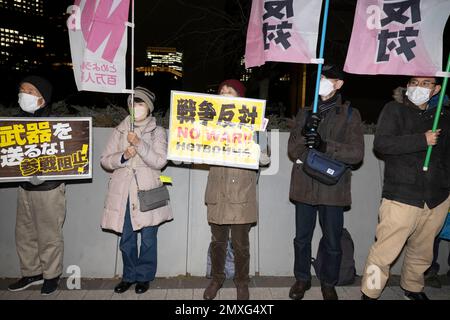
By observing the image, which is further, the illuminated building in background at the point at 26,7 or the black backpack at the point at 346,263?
the illuminated building in background at the point at 26,7

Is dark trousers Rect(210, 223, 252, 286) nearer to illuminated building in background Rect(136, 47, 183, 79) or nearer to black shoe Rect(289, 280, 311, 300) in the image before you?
black shoe Rect(289, 280, 311, 300)

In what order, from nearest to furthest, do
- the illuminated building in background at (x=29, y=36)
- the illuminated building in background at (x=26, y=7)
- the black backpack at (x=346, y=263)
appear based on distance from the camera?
the black backpack at (x=346, y=263) → the illuminated building in background at (x=29, y=36) → the illuminated building in background at (x=26, y=7)

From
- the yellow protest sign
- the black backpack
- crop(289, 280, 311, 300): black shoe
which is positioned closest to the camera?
the yellow protest sign

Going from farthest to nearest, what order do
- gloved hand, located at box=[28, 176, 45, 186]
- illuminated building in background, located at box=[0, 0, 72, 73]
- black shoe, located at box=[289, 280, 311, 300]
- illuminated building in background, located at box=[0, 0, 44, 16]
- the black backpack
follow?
illuminated building in background, located at box=[0, 0, 44, 16]
illuminated building in background, located at box=[0, 0, 72, 73]
the black backpack
black shoe, located at box=[289, 280, 311, 300]
gloved hand, located at box=[28, 176, 45, 186]

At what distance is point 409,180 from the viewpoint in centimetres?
353

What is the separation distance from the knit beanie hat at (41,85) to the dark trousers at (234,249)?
2.47 m

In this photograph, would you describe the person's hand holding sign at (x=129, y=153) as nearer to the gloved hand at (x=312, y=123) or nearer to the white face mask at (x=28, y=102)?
the white face mask at (x=28, y=102)

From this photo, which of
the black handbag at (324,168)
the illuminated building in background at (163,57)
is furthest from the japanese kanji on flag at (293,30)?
the illuminated building in background at (163,57)

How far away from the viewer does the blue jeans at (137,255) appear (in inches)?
158

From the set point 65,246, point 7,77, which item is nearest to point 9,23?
point 7,77

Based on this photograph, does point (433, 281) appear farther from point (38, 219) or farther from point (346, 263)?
point (38, 219)

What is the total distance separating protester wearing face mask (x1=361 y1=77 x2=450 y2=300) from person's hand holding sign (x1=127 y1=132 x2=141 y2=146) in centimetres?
266

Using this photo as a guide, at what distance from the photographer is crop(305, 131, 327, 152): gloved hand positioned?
354 cm

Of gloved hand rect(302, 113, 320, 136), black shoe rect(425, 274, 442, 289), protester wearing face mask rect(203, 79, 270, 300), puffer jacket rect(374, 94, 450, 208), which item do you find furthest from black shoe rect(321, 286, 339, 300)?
gloved hand rect(302, 113, 320, 136)
